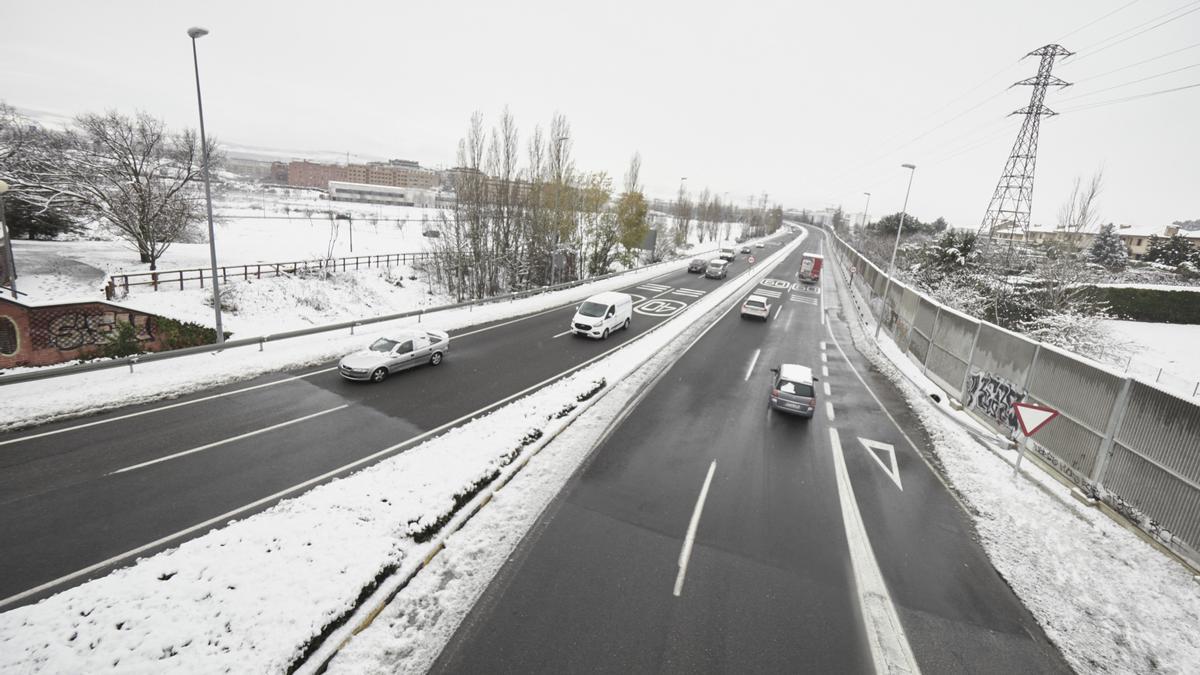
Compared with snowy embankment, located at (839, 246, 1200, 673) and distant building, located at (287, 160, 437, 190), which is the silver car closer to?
snowy embankment, located at (839, 246, 1200, 673)

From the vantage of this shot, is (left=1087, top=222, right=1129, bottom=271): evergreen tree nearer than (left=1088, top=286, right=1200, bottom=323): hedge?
No

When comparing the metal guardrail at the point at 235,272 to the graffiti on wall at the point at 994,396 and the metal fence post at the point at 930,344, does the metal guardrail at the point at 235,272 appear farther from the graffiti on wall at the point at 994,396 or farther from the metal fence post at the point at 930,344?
the metal fence post at the point at 930,344

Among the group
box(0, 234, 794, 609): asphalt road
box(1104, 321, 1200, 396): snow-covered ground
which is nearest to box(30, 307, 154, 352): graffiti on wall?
box(0, 234, 794, 609): asphalt road

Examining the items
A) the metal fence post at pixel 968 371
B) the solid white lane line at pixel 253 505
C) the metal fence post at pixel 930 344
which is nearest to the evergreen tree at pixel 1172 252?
the metal fence post at pixel 930 344

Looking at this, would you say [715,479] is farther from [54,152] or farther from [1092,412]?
[54,152]

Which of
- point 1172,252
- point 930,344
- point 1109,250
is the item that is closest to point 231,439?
point 930,344

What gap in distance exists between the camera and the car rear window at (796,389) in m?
14.7

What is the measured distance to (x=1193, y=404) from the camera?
29.1ft

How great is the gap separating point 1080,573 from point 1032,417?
4.05m

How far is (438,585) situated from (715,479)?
658 cm

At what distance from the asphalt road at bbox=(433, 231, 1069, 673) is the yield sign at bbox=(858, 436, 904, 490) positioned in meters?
0.07

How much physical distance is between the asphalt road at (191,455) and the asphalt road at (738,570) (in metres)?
5.50

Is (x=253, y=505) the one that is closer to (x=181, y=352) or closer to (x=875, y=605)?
(x=181, y=352)

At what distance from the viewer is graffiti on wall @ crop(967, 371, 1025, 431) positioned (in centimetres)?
1426
